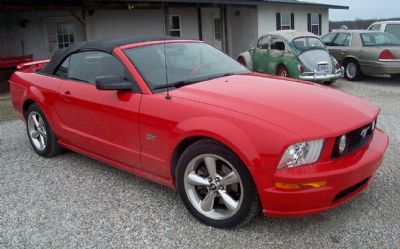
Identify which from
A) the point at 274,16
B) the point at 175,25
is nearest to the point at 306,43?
the point at 175,25

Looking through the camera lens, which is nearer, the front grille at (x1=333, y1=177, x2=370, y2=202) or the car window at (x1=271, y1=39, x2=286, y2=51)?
the front grille at (x1=333, y1=177, x2=370, y2=202)

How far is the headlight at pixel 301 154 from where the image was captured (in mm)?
2887

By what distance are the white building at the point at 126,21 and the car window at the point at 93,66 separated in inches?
204

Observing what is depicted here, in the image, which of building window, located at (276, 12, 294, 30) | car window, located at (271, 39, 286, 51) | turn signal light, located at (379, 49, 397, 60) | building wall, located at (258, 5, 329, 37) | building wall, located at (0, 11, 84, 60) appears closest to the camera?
turn signal light, located at (379, 49, 397, 60)

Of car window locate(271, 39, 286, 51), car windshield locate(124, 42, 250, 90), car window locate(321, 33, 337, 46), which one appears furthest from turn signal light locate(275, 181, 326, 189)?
car window locate(321, 33, 337, 46)

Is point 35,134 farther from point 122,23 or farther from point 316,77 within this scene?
point 122,23

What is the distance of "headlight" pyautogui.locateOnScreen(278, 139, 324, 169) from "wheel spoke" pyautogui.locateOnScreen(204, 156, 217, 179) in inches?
23.0

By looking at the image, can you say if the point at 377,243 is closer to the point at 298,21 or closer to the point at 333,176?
the point at 333,176

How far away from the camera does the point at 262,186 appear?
2.95m

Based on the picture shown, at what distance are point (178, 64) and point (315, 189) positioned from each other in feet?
6.40

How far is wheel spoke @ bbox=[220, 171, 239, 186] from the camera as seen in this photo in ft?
10.3

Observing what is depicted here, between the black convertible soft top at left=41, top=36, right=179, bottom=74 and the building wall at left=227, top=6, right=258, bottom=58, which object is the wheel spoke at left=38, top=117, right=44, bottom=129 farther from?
the building wall at left=227, top=6, right=258, bottom=58

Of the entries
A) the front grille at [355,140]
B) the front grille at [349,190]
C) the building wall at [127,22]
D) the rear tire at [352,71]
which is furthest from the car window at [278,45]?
the front grille at [349,190]

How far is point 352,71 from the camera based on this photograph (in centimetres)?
1235
